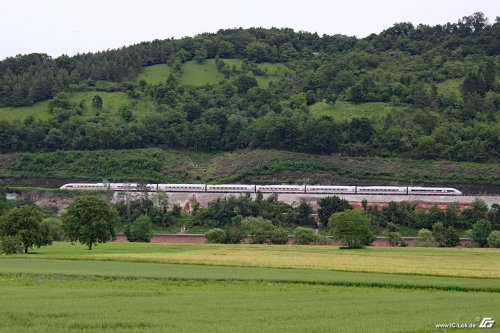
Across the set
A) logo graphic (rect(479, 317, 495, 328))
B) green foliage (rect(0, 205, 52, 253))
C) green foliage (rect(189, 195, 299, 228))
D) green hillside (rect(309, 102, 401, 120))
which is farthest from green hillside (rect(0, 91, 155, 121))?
logo graphic (rect(479, 317, 495, 328))

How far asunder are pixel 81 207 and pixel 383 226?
40.8 meters

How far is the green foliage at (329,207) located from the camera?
105 meters

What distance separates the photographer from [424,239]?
90812 mm

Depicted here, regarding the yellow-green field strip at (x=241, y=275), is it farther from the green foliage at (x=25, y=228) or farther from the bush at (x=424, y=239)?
the bush at (x=424, y=239)

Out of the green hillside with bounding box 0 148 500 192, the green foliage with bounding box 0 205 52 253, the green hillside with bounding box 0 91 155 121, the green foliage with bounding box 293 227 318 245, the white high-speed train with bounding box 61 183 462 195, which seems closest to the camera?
the green foliage with bounding box 0 205 52 253

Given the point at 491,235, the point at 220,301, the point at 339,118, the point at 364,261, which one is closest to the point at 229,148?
the point at 339,118

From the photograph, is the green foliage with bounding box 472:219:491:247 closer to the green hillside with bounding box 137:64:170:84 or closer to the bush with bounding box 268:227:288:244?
the bush with bounding box 268:227:288:244

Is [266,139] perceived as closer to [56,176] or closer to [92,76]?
[56,176]

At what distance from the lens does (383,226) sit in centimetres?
10181

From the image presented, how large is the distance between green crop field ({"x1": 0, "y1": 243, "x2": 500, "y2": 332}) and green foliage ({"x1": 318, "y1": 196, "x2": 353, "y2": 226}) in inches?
1949

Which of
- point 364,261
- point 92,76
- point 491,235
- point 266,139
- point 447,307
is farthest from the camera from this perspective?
point 92,76

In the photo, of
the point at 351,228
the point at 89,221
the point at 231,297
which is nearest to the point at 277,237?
the point at 351,228

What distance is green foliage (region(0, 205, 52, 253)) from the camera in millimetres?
68750

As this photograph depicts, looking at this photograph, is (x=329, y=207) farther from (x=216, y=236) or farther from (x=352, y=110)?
(x=352, y=110)
